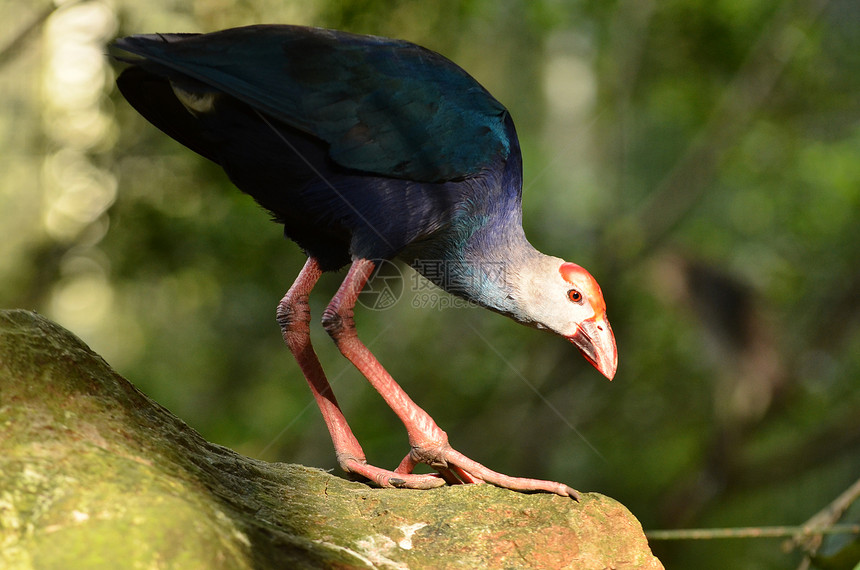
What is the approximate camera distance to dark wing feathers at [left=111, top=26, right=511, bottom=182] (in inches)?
129

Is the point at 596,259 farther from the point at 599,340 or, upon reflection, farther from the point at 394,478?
the point at 394,478

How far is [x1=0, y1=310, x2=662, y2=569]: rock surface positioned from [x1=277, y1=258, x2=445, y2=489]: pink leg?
31 centimetres

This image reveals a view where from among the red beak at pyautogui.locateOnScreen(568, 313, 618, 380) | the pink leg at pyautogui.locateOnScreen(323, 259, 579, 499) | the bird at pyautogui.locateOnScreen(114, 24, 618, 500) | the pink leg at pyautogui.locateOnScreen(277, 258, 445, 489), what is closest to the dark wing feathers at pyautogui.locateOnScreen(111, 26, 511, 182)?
the bird at pyautogui.locateOnScreen(114, 24, 618, 500)

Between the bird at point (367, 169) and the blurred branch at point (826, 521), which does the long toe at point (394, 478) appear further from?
the blurred branch at point (826, 521)

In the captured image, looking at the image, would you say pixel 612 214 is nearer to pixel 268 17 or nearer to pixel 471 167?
pixel 268 17

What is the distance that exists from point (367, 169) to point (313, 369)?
101 centimetres

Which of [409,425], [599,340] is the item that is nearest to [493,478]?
[409,425]

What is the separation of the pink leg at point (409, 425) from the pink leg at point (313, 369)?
23 cm

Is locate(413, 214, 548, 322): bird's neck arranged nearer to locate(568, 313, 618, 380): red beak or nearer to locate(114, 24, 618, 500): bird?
locate(114, 24, 618, 500): bird

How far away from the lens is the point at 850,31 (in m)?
8.83

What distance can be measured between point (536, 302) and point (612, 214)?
16.1 ft

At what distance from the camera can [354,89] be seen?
3.48 metres

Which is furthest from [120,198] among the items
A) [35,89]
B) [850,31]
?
[850,31]

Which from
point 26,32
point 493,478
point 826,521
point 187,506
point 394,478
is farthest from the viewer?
point 26,32
